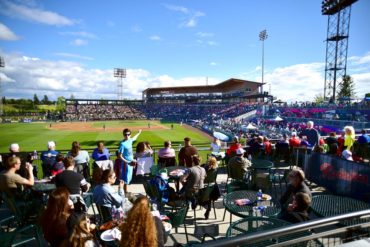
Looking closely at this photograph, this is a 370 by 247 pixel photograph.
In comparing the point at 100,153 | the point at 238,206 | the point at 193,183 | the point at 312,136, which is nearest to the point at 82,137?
the point at 100,153

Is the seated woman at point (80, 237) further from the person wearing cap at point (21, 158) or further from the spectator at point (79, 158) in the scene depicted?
the spectator at point (79, 158)

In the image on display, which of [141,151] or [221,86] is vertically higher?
[221,86]

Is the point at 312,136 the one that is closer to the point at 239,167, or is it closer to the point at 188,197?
the point at 239,167

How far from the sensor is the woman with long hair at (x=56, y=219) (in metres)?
3.63

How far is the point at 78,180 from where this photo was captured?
553 cm

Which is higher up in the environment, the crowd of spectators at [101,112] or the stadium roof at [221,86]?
the stadium roof at [221,86]

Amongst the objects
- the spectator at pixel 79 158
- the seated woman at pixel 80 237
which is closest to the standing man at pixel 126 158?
the spectator at pixel 79 158

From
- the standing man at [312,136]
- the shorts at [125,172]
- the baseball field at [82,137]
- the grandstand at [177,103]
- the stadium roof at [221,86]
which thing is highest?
the stadium roof at [221,86]

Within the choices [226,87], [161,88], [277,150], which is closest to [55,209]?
[277,150]

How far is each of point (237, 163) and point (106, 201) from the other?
13.3 ft

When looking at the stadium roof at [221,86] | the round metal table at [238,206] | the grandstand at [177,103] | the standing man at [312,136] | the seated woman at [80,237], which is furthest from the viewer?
the stadium roof at [221,86]

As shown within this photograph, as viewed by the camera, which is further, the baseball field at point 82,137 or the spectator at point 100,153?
the baseball field at point 82,137

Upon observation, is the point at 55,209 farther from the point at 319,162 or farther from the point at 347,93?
the point at 347,93

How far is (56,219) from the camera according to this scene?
3.63m
